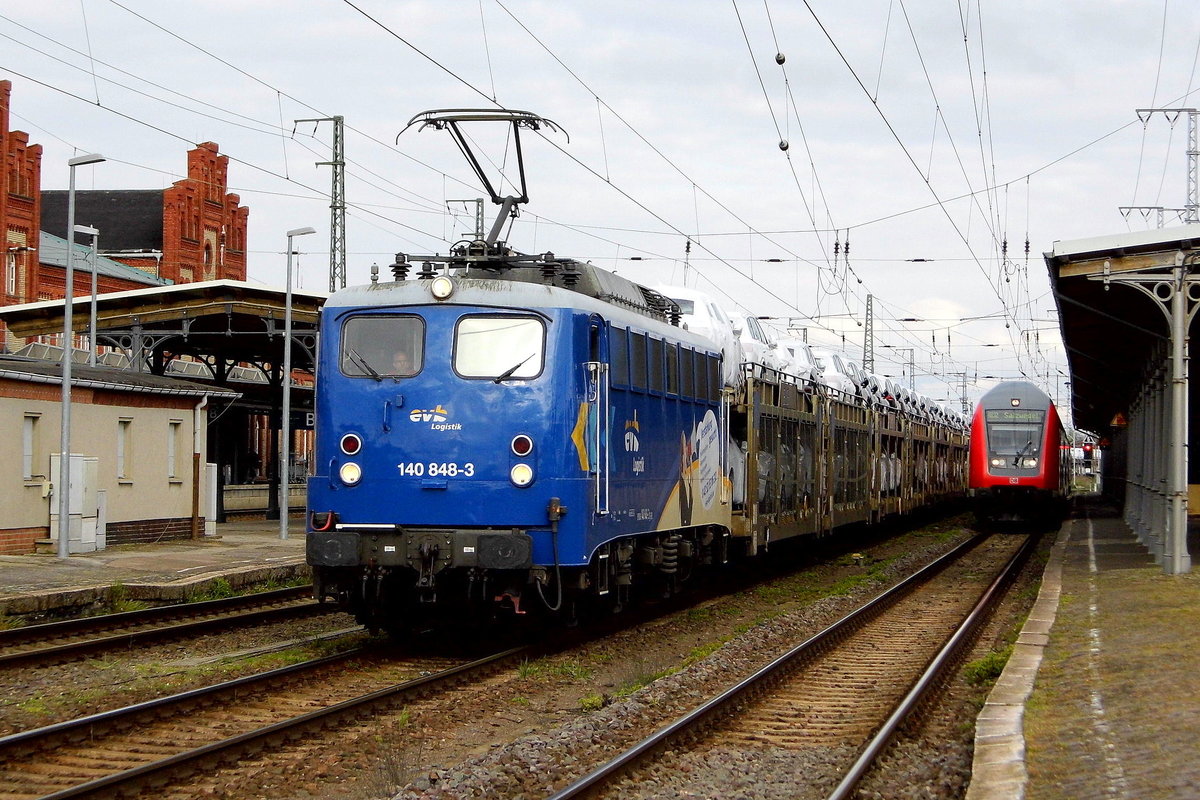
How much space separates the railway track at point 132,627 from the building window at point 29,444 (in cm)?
664

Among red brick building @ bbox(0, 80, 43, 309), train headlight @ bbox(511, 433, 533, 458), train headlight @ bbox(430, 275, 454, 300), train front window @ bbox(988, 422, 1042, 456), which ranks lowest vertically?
train headlight @ bbox(511, 433, 533, 458)

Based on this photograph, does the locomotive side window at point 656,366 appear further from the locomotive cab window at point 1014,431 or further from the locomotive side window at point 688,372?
the locomotive cab window at point 1014,431

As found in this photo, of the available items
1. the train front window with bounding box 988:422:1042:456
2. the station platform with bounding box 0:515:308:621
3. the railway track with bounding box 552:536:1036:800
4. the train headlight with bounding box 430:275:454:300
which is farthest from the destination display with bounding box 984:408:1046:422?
the train headlight with bounding box 430:275:454:300

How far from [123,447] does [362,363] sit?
14284 mm

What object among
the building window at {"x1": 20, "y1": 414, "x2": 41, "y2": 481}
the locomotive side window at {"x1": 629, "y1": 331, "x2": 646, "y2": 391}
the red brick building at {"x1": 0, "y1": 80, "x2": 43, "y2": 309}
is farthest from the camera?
the red brick building at {"x1": 0, "y1": 80, "x2": 43, "y2": 309}

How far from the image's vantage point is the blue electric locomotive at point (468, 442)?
11.7 meters

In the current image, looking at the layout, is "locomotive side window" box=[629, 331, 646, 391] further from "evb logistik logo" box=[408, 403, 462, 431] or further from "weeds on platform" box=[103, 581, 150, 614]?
"weeds on platform" box=[103, 581, 150, 614]

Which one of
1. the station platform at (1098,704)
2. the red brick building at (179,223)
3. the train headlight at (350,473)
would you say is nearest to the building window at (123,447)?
the train headlight at (350,473)

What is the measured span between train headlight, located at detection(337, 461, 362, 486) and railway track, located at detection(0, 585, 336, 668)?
2866 mm

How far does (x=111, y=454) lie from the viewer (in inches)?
963

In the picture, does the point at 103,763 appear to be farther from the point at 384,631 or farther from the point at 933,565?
the point at 933,565

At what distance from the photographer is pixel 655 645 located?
1353cm

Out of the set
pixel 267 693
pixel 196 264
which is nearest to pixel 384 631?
pixel 267 693

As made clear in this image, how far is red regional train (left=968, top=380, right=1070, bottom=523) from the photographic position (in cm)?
3506
